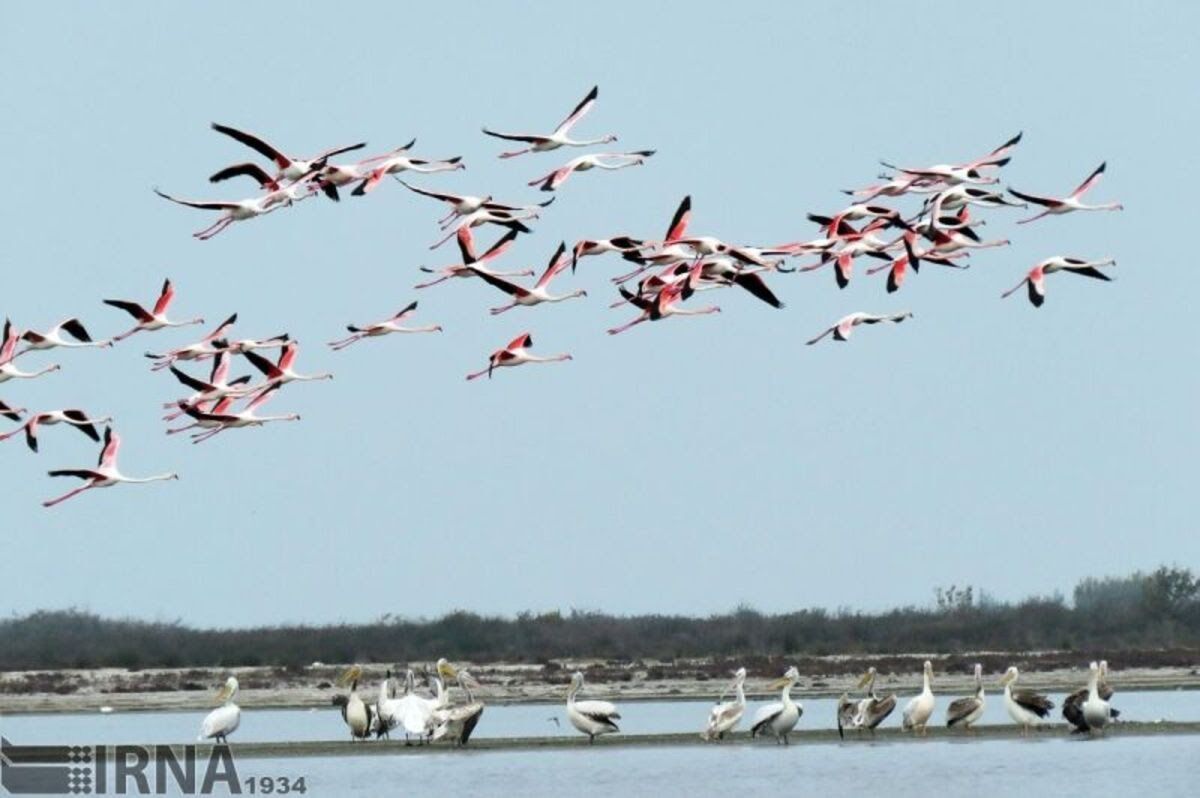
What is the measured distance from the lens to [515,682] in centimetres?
5309

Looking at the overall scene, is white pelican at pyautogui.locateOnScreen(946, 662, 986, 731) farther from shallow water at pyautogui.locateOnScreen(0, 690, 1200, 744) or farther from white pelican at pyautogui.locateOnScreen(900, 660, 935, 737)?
shallow water at pyautogui.locateOnScreen(0, 690, 1200, 744)

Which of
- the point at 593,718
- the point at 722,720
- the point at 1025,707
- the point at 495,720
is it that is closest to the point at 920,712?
the point at 1025,707

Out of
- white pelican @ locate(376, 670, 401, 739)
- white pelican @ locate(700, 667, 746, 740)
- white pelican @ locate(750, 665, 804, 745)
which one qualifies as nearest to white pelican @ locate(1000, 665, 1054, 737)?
white pelican @ locate(750, 665, 804, 745)

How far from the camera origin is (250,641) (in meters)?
64.6

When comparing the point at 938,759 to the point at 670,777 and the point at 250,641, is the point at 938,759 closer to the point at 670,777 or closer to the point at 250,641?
the point at 670,777

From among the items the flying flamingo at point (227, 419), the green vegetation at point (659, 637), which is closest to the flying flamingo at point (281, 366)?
the flying flamingo at point (227, 419)

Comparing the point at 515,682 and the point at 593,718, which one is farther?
the point at 515,682

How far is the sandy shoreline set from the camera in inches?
1929

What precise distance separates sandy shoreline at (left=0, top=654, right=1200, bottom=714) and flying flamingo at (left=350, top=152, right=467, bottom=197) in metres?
12.1

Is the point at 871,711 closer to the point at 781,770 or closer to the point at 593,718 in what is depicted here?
the point at 781,770

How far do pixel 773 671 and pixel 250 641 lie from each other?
14.2 meters

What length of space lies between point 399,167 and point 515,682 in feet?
56.8

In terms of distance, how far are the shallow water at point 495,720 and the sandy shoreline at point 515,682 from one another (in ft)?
4.00

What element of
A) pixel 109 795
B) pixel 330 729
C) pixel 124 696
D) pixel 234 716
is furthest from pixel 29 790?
pixel 124 696
